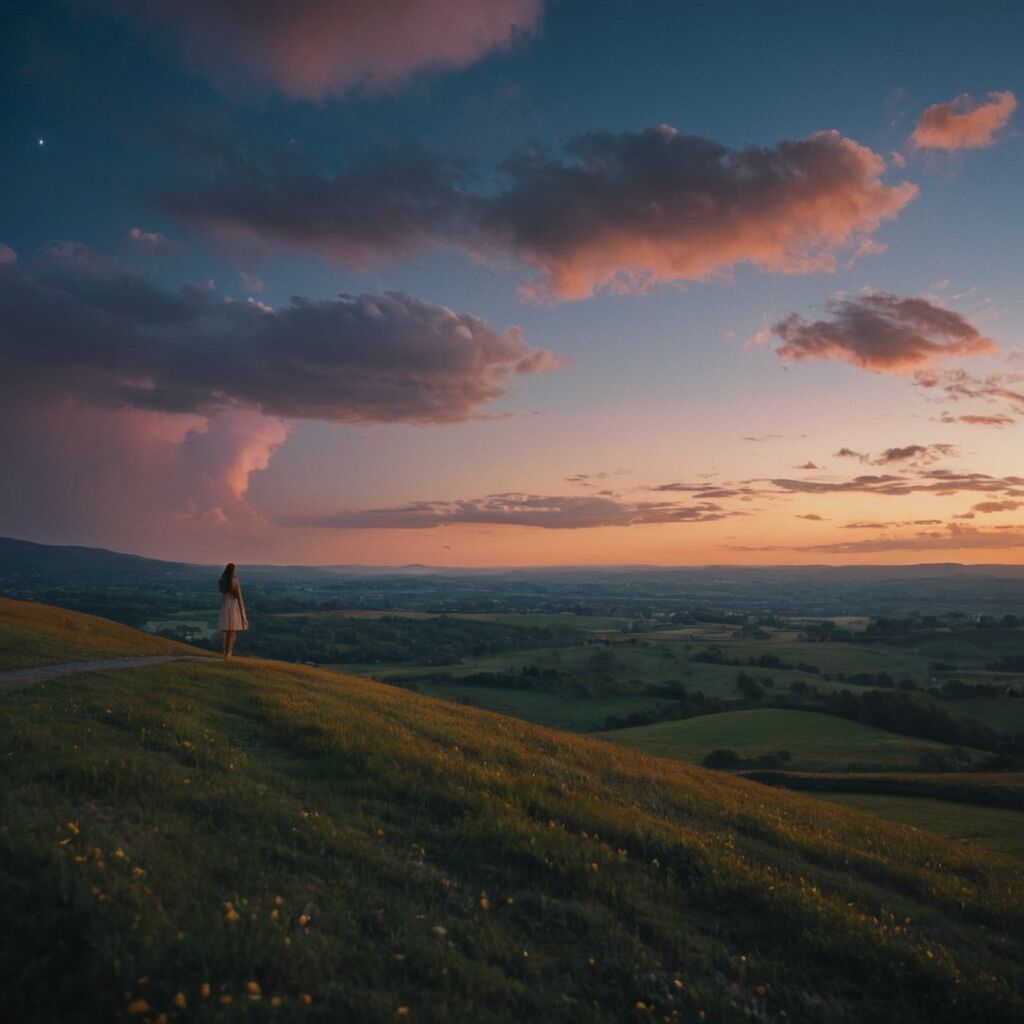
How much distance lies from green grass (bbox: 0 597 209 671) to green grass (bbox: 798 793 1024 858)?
3499cm

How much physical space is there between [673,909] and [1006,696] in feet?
385

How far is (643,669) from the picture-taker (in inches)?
5217

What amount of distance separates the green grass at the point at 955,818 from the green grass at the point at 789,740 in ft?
71.2

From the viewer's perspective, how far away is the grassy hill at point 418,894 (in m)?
6.54

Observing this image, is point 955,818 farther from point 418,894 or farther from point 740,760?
point 418,894

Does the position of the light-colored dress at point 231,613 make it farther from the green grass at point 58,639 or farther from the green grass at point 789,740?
the green grass at point 789,740

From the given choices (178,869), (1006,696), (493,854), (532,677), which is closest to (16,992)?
(178,869)

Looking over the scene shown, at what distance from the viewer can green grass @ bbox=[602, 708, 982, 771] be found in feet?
209

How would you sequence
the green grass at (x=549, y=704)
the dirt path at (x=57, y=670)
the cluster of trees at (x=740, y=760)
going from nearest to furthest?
the dirt path at (x=57, y=670)
the cluster of trees at (x=740, y=760)
the green grass at (x=549, y=704)

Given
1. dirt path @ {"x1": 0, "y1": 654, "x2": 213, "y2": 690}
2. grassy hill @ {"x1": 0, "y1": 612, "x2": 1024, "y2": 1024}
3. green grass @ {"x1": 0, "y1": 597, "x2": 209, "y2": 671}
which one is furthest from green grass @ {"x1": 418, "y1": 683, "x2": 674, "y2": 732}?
grassy hill @ {"x1": 0, "y1": 612, "x2": 1024, "y2": 1024}

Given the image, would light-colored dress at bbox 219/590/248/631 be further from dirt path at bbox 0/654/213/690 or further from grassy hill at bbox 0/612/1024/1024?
grassy hill at bbox 0/612/1024/1024

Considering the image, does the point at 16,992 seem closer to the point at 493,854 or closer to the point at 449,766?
the point at 493,854

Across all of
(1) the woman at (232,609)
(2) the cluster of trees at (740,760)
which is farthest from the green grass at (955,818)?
(1) the woman at (232,609)

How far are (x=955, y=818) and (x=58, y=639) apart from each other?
43.7m
